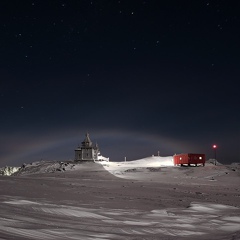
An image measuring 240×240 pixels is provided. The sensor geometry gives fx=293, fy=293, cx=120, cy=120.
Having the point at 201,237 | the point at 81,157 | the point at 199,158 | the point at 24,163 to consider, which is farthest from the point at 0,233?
the point at 81,157

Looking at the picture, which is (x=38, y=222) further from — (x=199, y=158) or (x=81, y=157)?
(x=81, y=157)

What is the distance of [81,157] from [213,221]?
73020 mm

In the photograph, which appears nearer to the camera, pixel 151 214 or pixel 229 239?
pixel 229 239

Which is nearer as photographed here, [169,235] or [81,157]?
[169,235]

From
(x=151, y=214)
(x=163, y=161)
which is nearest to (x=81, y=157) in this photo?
(x=163, y=161)

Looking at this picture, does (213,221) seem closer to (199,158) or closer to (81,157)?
(199,158)

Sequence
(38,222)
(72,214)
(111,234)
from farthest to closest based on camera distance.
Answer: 1. (72,214)
2. (38,222)
3. (111,234)

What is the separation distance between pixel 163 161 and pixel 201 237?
2229 inches

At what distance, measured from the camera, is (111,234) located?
448 cm

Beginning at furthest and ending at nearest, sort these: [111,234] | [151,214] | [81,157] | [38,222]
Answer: [81,157] < [151,214] < [38,222] < [111,234]

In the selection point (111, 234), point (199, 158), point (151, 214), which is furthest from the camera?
point (199, 158)

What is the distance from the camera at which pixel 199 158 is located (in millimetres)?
45219

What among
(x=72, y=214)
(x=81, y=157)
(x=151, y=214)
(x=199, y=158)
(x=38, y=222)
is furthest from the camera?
(x=81, y=157)

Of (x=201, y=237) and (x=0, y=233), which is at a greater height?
(x=0, y=233)
